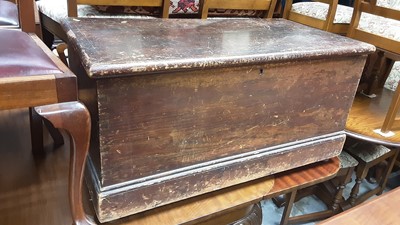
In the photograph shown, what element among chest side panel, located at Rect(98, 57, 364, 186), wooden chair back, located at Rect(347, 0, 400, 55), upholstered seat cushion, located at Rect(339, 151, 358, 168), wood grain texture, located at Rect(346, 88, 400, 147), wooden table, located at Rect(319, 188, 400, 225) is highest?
wooden chair back, located at Rect(347, 0, 400, 55)

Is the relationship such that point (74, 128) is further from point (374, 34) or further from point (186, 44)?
point (374, 34)

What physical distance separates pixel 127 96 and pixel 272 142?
393 mm

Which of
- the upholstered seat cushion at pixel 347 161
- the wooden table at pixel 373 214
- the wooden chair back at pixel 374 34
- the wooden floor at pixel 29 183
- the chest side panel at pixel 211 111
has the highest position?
the wooden chair back at pixel 374 34

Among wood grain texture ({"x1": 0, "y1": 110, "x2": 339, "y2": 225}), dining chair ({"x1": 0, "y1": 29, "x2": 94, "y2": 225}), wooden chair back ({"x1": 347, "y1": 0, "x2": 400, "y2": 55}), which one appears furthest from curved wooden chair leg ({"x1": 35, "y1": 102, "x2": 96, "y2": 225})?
wooden chair back ({"x1": 347, "y1": 0, "x2": 400, "y2": 55})

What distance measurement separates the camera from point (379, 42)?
1.29m

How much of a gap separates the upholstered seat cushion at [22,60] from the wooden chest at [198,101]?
0.06m

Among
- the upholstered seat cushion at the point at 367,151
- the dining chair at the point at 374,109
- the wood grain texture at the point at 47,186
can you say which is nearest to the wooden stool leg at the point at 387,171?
the dining chair at the point at 374,109

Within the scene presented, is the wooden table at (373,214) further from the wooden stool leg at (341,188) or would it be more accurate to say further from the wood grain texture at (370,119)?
the wooden stool leg at (341,188)

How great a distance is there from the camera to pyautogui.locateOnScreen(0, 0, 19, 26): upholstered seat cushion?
1033 mm

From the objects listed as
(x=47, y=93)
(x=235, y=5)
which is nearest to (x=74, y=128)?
(x=47, y=93)

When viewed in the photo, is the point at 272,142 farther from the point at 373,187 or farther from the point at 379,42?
the point at 373,187

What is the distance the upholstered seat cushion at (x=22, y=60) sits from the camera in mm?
529

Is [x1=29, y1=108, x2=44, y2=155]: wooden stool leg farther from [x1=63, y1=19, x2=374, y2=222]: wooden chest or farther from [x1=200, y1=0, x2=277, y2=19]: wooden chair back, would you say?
[x1=200, y1=0, x2=277, y2=19]: wooden chair back

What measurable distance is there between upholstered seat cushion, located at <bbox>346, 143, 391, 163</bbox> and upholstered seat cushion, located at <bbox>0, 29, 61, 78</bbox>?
4.19 feet
